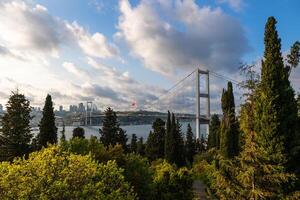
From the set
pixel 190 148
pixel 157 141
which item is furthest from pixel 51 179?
pixel 190 148

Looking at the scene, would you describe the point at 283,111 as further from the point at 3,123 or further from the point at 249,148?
the point at 3,123

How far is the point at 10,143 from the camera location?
4872 centimetres

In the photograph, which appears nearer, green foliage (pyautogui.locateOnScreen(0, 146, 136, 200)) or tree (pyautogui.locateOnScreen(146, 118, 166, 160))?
green foliage (pyautogui.locateOnScreen(0, 146, 136, 200))

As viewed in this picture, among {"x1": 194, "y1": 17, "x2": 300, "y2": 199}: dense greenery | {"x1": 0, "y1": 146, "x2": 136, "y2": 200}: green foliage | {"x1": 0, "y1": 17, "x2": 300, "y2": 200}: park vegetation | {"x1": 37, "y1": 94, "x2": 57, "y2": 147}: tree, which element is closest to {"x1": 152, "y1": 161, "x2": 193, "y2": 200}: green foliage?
{"x1": 0, "y1": 17, "x2": 300, "y2": 200}: park vegetation

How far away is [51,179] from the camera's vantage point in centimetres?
1717

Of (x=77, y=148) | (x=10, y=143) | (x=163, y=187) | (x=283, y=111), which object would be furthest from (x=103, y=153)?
(x=10, y=143)

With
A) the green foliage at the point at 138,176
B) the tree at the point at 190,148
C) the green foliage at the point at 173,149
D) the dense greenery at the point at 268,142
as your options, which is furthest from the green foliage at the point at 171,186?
the tree at the point at 190,148

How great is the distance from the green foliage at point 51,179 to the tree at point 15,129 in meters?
31.1

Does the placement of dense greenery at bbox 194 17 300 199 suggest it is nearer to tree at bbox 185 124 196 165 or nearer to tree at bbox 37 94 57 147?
tree at bbox 37 94 57 147

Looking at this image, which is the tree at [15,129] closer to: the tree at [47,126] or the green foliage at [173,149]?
the tree at [47,126]

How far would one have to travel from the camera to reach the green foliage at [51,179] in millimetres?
16672

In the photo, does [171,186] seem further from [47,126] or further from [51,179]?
[51,179]

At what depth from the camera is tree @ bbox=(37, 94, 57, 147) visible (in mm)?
50750

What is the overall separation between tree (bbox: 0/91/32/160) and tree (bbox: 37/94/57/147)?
→ 5.89 feet
